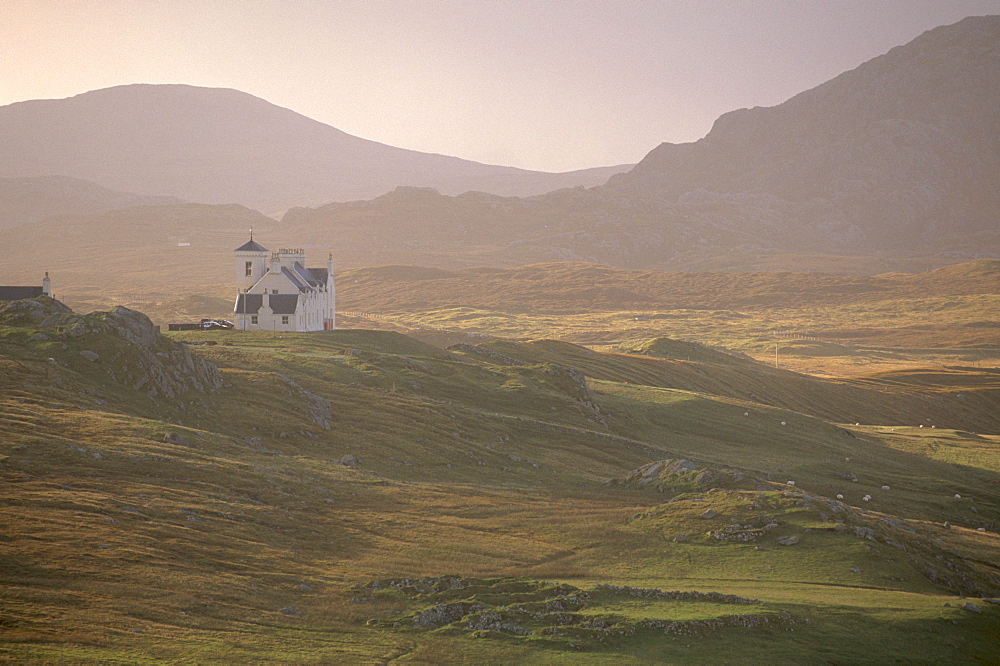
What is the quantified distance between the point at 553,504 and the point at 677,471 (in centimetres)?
978

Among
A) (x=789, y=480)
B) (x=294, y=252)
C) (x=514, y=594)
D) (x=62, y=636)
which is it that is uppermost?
(x=294, y=252)

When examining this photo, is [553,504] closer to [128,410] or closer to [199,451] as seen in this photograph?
[199,451]

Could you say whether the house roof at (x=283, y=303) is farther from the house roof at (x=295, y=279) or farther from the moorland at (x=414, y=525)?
the moorland at (x=414, y=525)

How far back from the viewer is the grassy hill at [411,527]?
27.7 meters

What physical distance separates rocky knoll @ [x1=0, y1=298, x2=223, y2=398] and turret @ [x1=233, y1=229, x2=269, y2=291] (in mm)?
44166

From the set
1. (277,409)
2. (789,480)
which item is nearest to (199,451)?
(277,409)

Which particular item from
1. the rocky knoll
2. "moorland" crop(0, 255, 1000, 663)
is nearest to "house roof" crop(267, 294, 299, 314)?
"moorland" crop(0, 255, 1000, 663)

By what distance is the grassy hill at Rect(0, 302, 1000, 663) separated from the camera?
90.9 feet

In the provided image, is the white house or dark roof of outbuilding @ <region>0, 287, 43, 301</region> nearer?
dark roof of outbuilding @ <region>0, 287, 43, 301</region>

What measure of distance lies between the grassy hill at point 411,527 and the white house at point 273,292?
19.3 metres

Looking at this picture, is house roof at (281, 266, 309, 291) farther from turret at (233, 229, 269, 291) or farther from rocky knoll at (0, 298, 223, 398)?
rocky knoll at (0, 298, 223, 398)

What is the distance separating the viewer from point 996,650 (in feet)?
99.8

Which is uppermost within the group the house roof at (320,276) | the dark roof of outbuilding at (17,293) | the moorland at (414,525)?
the house roof at (320,276)

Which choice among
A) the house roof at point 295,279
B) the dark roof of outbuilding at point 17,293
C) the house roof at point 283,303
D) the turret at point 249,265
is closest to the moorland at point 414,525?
the house roof at point 283,303
